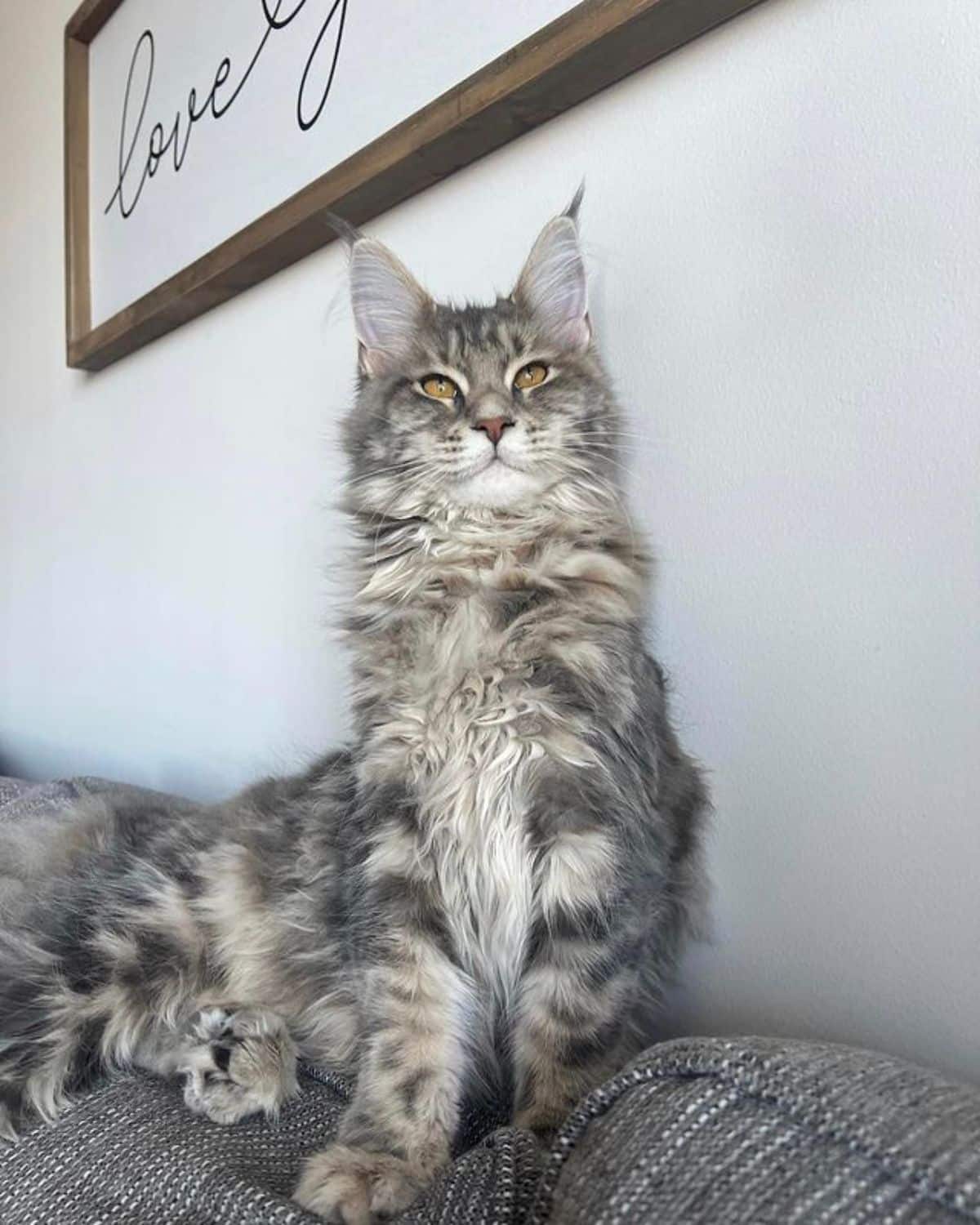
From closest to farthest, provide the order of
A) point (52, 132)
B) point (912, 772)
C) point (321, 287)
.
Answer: point (912, 772)
point (321, 287)
point (52, 132)

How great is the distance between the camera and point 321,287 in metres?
1.48

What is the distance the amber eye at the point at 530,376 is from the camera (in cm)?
103

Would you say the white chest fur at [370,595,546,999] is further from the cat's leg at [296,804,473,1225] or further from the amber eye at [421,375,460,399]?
the amber eye at [421,375,460,399]

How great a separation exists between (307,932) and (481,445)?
60 cm

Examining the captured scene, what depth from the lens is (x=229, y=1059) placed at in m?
0.94

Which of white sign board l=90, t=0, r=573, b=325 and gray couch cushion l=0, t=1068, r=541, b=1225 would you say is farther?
white sign board l=90, t=0, r=573, b=325

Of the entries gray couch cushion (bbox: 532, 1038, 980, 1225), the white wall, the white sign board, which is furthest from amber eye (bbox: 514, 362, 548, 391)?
gray couch cushion (bbox: 532, 1038, 980, 1225)

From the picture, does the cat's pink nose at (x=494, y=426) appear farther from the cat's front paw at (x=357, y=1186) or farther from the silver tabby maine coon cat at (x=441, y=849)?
the cat's front paw at (x=357, y=1186)

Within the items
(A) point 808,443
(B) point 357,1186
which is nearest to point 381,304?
(A) point 808,443

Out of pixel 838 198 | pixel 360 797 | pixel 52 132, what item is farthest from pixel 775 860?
pixel 52 132

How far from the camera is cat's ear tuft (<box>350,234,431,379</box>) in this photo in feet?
3.57

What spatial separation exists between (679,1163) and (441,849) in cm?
44

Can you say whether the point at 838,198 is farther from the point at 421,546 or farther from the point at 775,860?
the point at 775,860

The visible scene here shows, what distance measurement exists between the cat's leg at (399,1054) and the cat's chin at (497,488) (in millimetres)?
349
